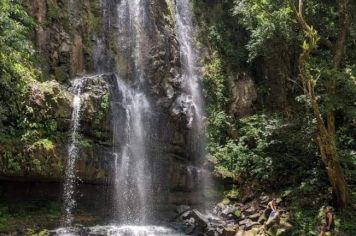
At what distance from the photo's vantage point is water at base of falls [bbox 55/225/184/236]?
12.1 metres

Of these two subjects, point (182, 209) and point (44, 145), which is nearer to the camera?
point (44, 145)

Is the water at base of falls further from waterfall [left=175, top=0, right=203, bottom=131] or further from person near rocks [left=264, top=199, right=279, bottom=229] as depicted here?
waterfall [left=175, top=0, right=203, bottom=131]

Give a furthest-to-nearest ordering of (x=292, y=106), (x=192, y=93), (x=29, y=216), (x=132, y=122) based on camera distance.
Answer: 1. (x=192, y=93)
2. (x=292, y=106)
3. (x=132, y=122)
4. (x=29, y=216)

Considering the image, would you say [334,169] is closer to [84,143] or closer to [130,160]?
[130,160]

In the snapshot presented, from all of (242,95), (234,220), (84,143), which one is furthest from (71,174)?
(242,95)

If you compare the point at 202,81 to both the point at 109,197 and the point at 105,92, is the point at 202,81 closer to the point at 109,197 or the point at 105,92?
the point at 105,92

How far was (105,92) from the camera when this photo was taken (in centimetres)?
1497

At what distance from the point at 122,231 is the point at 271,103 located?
10008 millimetres

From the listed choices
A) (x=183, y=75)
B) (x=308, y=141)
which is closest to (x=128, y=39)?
(x=183, y=75)

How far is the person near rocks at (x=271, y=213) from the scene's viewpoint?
12.6 m

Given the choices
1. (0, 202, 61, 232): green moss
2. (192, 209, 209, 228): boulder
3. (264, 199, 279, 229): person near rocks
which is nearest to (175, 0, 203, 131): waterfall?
(192, 209, 209, 228): boulder

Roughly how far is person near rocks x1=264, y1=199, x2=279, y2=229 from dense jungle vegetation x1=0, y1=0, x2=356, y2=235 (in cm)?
63

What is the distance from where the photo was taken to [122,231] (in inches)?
497

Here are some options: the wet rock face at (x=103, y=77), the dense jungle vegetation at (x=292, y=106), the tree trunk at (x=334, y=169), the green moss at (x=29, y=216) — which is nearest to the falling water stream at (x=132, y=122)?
the wet rock face at (x=103, y=77)
